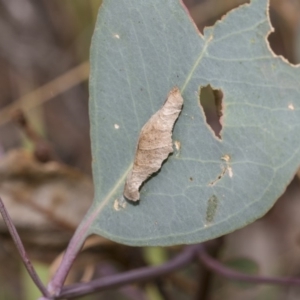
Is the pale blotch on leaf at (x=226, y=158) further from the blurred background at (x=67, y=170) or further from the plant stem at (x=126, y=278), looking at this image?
the blurred background at (x=67, y=170)

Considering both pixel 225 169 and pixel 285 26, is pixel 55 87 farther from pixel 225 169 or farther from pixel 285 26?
pixel 225 169

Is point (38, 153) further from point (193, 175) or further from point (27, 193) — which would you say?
point (193, 175)

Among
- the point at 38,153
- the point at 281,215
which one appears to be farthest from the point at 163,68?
the point at 281,215

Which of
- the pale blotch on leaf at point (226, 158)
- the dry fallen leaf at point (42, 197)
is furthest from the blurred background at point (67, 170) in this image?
the pale blotch on leaf at point (226, 158)

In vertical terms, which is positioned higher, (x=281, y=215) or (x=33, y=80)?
(x=33, y=80)

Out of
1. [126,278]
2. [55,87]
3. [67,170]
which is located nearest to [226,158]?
[126,278]

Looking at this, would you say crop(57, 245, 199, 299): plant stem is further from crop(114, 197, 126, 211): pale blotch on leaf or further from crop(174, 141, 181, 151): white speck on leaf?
crop(174, 141, 181, 151): white speck on leaf

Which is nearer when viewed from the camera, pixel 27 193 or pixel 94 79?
pixel 94 79
